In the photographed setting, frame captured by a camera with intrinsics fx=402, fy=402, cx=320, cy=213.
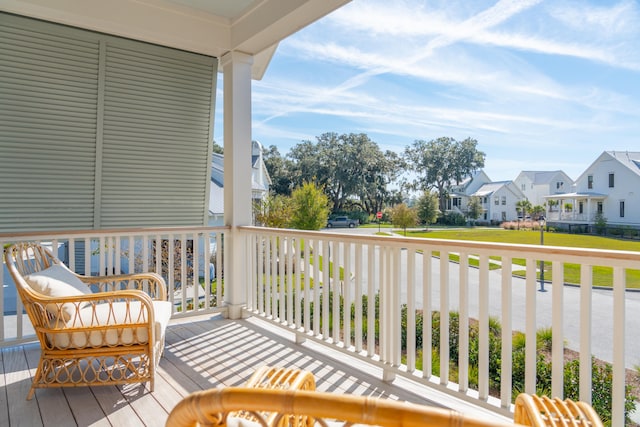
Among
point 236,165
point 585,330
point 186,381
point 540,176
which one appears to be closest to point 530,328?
point 585,330

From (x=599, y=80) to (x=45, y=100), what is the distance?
6.28 metres

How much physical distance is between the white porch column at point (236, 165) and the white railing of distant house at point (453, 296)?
1.98 feet

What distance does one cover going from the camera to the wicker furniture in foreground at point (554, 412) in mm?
1049

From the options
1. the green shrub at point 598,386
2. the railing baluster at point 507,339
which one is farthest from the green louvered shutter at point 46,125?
the green shrub at point 598,386

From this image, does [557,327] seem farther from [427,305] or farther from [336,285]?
[336,285]

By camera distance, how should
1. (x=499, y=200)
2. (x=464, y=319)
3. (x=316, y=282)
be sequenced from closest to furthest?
1. (x=464, y=319)
2. (x=316, y=282)
3. (x=499, y=200)

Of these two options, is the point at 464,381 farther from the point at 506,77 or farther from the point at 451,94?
the point at 451,94

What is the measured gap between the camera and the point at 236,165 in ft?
13.5

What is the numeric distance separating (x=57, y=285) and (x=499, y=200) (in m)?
4.01

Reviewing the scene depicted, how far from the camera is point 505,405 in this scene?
6.64 feet

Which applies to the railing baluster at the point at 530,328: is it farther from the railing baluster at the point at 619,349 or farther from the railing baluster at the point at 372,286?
the railing baluster at the point at 372,286

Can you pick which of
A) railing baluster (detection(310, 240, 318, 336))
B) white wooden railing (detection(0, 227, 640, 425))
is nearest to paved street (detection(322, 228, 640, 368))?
white wooden railing (detection(0, 227, 640, 425))

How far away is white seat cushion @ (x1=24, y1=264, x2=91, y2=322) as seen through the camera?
2387 mm

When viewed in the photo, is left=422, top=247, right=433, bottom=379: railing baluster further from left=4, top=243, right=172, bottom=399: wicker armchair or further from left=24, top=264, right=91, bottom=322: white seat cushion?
left=24, top=264, right=91, bottom=322: white seat cushion
